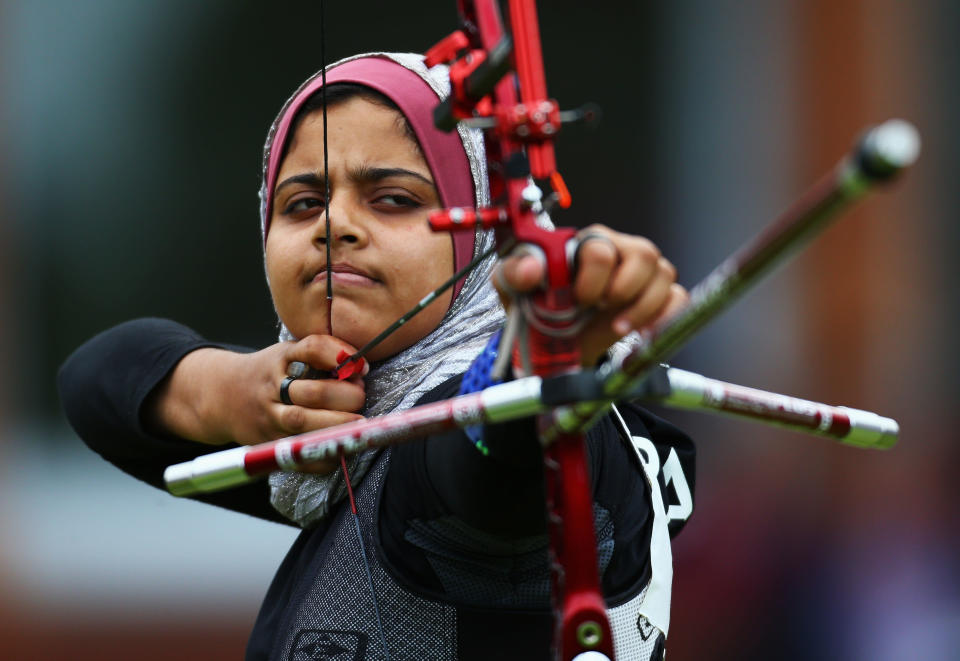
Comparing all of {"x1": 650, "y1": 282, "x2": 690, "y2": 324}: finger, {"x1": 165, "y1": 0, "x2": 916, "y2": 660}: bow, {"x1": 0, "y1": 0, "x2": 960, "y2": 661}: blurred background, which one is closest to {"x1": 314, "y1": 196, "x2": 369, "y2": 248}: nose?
{"x1": 165, "y1": 0, "x2": 916, "y2": 660}: bow

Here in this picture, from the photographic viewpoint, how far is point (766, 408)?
2.51ft

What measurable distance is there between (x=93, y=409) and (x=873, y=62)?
2604 millimetres

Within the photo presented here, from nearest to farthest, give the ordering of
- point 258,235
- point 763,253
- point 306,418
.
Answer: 1. point 763,253
2. point 306,418
3. point 258,235

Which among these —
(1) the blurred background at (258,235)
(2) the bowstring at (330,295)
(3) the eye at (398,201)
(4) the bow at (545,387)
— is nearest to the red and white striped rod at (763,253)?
(4) the bow at (545,387)

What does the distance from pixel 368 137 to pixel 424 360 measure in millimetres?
218

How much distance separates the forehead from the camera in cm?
114

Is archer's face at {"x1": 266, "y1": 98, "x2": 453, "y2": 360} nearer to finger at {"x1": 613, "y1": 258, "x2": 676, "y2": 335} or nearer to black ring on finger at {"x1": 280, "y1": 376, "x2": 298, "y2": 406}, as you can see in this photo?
black ring on finger at {"x1": 280, "y1": 376, "x2": 298, "y2": 406}

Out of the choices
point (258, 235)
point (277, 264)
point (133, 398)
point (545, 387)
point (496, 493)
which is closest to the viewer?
point (545, 387)

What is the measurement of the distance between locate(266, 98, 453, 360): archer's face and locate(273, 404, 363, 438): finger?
0.31ft

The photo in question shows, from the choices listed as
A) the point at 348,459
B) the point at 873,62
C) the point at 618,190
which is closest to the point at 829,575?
the point at 618,190

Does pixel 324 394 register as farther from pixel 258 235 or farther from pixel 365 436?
pixel 258 235

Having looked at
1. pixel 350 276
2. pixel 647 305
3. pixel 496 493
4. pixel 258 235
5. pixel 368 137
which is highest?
pixel 258 235

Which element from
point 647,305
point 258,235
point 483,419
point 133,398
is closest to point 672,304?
point 647,305

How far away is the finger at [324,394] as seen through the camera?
3.54 feet
